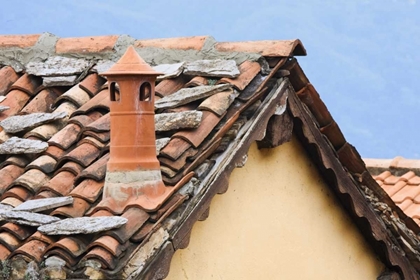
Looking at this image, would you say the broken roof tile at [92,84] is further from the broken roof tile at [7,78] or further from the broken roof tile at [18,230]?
the broken roof tile at [18,230]

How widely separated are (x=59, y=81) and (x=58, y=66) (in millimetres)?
242

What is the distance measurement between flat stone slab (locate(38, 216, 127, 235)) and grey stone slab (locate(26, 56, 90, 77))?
83.6 inches

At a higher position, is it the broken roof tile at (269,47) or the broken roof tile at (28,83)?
the broken roof tile at (28,83)

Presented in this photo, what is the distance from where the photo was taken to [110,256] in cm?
516

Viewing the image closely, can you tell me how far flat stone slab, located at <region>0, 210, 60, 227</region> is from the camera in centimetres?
549

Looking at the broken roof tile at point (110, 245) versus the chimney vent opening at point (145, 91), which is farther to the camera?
the chimney vent opening at point (145, 91)

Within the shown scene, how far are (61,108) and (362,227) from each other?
2.66m

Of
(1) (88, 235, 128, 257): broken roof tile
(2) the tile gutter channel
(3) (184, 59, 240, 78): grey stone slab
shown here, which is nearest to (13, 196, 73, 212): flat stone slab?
(1) (88, 235, 128, 257): broken roof tile

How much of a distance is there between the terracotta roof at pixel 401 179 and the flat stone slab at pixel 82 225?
489 cm

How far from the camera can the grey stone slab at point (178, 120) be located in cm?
606

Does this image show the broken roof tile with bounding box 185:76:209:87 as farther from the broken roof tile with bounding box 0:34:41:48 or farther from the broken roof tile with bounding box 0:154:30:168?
the broken roof tile with bounding box 0:34:41:48

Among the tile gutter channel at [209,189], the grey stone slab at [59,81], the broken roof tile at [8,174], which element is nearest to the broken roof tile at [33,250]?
the tile gutter channel at [209,189]

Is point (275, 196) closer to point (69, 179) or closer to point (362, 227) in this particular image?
point (362, 227)

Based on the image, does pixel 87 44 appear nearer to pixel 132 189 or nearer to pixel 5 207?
pixel 5 207
